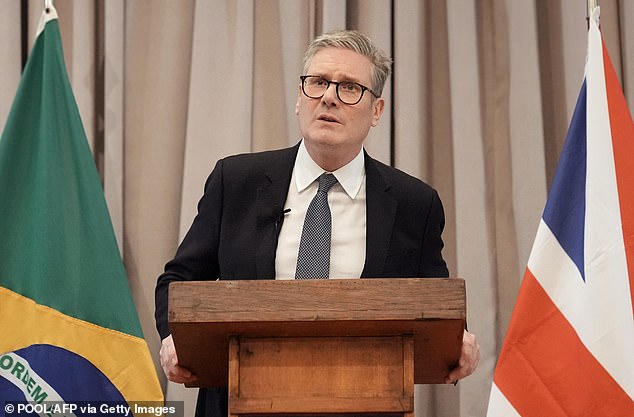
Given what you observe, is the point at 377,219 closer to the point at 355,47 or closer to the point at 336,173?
the point at 336,173

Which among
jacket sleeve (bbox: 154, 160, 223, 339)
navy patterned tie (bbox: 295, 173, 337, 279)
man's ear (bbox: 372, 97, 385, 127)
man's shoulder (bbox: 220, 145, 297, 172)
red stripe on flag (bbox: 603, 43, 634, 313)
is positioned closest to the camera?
navy patterned tie (bbox: 295, 173, 337, 279)

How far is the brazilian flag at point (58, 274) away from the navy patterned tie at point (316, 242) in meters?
0.91

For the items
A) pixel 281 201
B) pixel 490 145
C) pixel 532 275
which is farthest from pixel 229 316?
pixel 490 145

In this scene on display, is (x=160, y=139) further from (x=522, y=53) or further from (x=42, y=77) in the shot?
(x=522, y=53)

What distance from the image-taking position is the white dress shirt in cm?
248

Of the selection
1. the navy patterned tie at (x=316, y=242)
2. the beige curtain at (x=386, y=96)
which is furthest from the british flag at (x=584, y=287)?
the navy patterned tie at (x=316, y=242)

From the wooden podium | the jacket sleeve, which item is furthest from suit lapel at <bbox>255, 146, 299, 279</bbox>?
the wooden podium

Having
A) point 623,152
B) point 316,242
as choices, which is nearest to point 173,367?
point 316,242

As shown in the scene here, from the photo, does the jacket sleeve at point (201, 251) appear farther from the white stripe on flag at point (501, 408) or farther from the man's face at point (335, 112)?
the white stripe on flag at point (501, 408)

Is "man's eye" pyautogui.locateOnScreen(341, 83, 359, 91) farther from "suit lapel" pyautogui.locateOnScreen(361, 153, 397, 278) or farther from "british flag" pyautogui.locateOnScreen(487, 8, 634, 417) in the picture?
"british flag" pyautogui.locateOnScreen(487, 8, 634, 417)

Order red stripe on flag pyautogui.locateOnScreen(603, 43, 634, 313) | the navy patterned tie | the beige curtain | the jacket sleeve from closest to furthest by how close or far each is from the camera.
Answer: the navy patterned tie → the jacket sleeve → red stripe on flag pyautogui.locateOnScreen(603, 43, 634, 313) → the beige curtain

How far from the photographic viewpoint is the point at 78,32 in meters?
3.65

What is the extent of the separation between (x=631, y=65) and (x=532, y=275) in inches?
45.7

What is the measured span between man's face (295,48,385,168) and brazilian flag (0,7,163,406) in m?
0.90
